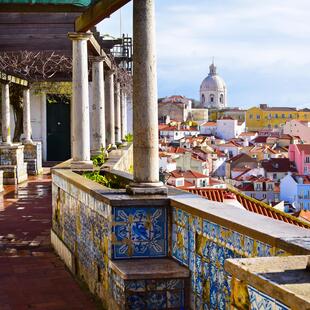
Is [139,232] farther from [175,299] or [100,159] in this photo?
[100,159]

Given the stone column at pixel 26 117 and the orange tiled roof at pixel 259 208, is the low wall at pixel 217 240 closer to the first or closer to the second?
the orange tiled roof at pixel 259 208

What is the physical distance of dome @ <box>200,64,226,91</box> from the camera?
14388 centimetres

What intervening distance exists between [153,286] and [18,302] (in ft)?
6.09

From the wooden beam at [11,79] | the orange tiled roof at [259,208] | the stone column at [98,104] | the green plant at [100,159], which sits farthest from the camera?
the wooden beam at [11,79]

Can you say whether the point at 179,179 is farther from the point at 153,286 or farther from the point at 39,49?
the point at 153,286

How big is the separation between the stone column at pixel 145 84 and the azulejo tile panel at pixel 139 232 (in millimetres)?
258

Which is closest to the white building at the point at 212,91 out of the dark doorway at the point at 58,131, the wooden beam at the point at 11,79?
the dark doorway at the point at 58,131

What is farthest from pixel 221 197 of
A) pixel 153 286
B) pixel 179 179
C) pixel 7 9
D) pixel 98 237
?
pixel 179 179

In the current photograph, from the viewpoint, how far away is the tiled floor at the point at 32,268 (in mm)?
6238

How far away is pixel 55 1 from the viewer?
25.3ft

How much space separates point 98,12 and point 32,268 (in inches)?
118

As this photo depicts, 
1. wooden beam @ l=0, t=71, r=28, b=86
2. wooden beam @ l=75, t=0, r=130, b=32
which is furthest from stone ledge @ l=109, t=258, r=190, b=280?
wooden beam @ l=0, t=71, r=28, b=86

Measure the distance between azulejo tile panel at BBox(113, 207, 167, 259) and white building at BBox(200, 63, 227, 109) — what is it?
138394 mm

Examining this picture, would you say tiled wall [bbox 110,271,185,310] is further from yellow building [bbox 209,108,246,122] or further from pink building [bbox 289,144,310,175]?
yellow building [bbox 209,108,246,122]
